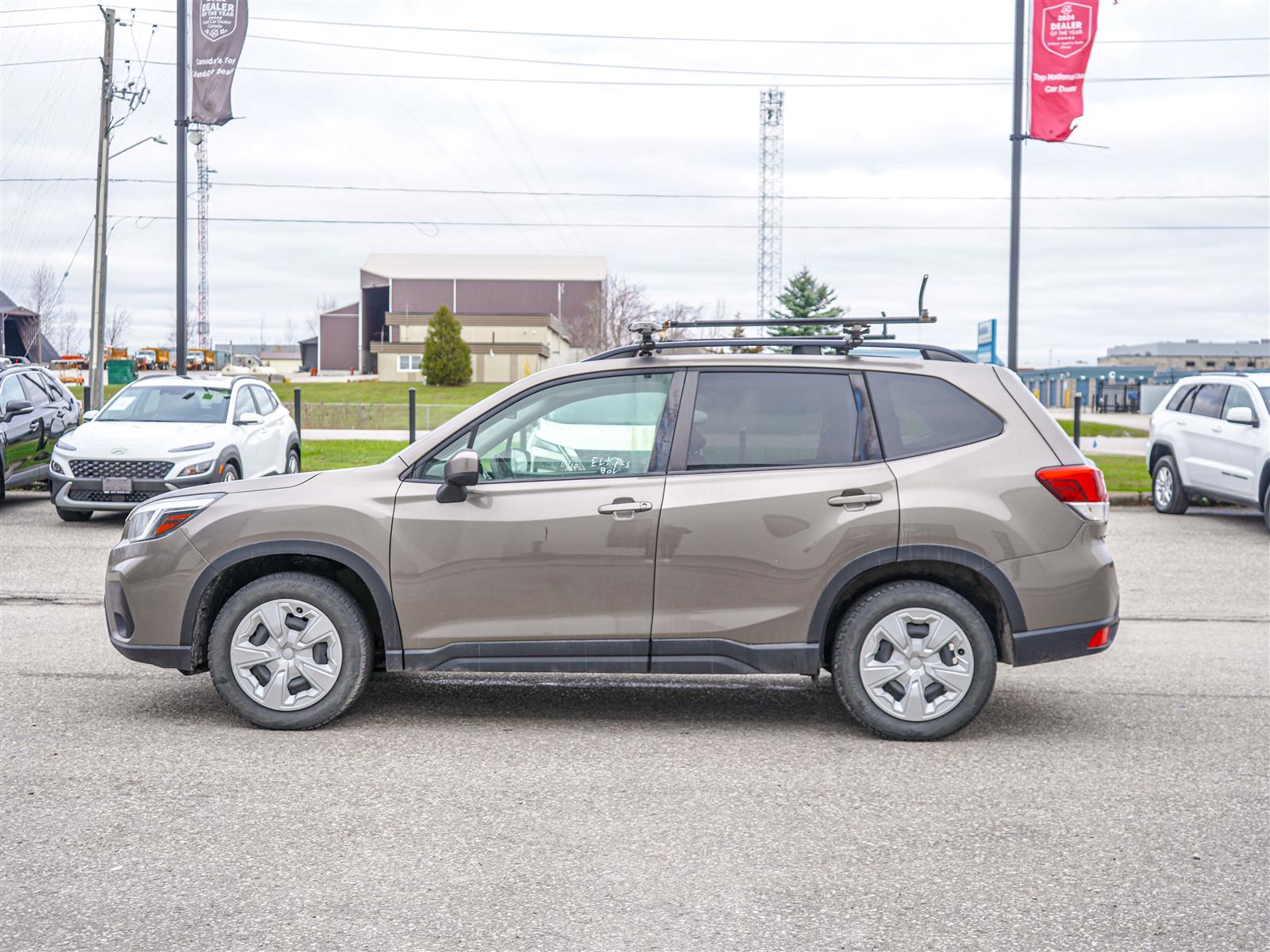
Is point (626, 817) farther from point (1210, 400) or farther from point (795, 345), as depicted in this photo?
point (1210, 400)

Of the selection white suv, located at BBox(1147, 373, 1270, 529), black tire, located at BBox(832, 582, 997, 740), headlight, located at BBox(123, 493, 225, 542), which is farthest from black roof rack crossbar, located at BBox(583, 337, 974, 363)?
white suv, located at BBox(1147, 373, 1270, 529)

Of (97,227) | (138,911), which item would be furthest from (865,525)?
(97,227)

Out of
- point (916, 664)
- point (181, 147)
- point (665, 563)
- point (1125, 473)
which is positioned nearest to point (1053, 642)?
point (916, 664)

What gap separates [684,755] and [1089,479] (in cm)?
225

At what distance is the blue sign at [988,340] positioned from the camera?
20484 millimetres

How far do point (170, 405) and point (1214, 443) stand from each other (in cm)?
1241

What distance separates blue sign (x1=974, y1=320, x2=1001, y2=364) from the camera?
67.2 feet

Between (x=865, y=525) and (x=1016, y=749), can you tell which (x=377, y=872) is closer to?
(x=865, y=525)

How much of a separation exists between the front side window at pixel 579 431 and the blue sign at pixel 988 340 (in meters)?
15.5

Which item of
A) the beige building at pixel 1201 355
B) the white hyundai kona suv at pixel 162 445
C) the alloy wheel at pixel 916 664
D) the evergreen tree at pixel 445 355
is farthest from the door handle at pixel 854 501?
the beige building at pixel 1201 355

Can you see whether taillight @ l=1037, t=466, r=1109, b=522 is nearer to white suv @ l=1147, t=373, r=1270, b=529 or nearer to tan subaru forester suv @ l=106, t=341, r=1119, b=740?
tan subaru forester suv @ l=106, t=341, r=1119, b=740

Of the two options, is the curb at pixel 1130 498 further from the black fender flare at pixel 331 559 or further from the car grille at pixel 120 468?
the black fender flare at pixel 331 559

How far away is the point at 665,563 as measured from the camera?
5.65 metres

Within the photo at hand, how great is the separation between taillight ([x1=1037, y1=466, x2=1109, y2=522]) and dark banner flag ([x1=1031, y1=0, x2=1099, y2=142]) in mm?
15561
